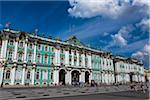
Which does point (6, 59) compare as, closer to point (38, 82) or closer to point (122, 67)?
point (38, 82)

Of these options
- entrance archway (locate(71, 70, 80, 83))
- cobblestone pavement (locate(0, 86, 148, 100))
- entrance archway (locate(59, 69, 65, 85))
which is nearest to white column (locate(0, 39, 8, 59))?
cobblestone pavement (locate(0, 86, 148, 100))

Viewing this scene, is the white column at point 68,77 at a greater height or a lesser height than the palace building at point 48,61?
lesser

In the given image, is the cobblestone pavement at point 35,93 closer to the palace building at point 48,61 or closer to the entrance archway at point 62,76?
the palace building at point 48,61

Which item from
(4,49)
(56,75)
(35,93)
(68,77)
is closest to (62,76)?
(68,77)

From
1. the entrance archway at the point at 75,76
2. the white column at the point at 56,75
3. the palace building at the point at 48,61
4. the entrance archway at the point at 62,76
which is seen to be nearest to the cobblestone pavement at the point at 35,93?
the palace building at the point at 48,61

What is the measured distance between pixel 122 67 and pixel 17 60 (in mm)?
53658

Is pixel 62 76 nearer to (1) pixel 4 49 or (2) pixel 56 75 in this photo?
(2) pixel 56 75

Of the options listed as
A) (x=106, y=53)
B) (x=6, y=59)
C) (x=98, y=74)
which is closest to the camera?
(x=6, y=59)

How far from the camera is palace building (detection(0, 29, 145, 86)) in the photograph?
132 feet

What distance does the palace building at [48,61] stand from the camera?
40094 mm

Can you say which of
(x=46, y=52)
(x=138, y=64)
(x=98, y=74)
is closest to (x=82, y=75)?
(x=98, y=74)

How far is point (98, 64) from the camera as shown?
64.1 metres

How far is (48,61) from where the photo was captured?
4794cm

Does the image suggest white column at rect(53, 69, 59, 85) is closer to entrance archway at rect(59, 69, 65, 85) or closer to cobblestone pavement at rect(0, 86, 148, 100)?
entrance archway at rect(59, 69, 65, 85)
